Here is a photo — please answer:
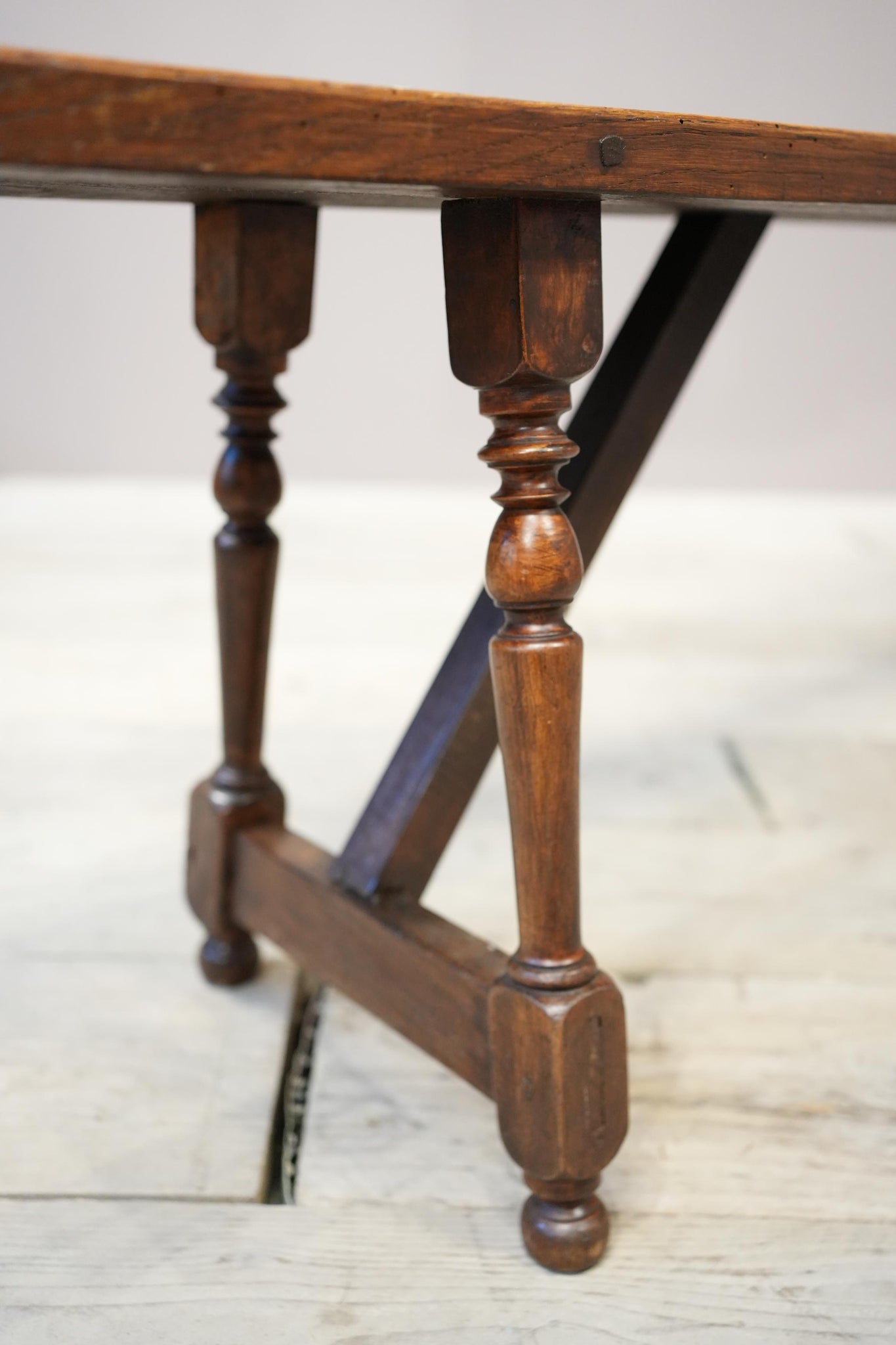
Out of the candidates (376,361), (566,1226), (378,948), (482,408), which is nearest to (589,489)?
(482,408)

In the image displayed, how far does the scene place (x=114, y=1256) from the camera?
2.31ft

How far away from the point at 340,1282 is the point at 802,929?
56 centimetres

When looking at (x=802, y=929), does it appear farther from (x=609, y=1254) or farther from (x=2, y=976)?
(x=2, y=976)

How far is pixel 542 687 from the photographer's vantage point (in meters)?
0.64

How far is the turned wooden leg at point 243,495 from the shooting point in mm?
838

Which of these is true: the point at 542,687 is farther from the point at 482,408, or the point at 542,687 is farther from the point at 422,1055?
the point at 422,1055

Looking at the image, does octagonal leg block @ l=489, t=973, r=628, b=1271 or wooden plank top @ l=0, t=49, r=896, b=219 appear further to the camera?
octagonal leg block @ l=489, t=973, r=628, b=1271

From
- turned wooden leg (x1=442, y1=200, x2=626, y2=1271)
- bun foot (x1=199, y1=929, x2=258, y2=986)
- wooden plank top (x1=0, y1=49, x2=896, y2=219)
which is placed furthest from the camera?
bun foot (x1=199, y1=929, x2=258, y2=986)

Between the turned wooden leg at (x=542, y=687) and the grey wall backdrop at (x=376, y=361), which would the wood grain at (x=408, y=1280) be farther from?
the grey wall backdrop at (x=376, y=361)

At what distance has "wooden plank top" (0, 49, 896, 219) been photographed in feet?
1.54

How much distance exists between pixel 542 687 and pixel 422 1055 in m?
0.38

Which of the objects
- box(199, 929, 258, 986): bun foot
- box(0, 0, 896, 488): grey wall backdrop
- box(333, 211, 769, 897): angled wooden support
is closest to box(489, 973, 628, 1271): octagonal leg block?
box(333, 211, 769, 897): angled wooden support

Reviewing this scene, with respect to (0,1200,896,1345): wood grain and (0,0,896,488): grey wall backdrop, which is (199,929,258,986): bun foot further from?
(0,0,896,488): grey wall backdrop

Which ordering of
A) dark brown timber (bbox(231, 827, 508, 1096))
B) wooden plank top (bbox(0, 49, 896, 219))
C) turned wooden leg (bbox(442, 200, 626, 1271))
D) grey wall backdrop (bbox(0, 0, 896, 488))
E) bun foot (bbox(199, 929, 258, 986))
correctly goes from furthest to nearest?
grey wall backdrop (bbox(0, 0, 896, 488)) < bun foot (bbox(199, 929, 258, 986)) < dark brown timber (bbox(231, 827, 508, 1096)) < turned wooden leg (bbox(442, 200, 626, 1271)) < wooden plank top (bbox(0, 49, 896, 219))
